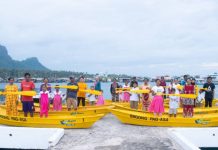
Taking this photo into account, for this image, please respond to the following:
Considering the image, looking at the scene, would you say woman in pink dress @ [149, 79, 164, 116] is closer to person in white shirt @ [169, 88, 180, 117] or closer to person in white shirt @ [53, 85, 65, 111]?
person in white shirt @ [169, 88, 180, 117]

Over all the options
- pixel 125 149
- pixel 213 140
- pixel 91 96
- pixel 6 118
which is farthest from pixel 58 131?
pixel 91 96

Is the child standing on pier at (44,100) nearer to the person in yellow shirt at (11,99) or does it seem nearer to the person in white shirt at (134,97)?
the person in yellow shirt at (11,99)

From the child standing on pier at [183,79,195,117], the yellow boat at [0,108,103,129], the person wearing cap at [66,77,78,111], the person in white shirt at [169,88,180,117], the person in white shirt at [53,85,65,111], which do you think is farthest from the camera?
the person in white shirt at [53,85,65,111]

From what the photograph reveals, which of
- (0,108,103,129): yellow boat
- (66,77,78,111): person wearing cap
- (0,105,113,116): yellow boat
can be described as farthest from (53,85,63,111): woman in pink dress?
(0,108,103,129): yellow boat

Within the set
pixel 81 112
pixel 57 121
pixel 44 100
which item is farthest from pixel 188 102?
pixel 44 100

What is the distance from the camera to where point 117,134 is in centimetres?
1187

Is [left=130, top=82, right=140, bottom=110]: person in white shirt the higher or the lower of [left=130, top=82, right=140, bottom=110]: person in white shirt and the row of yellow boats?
the higher

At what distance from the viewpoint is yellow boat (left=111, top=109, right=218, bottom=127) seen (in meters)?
13.7

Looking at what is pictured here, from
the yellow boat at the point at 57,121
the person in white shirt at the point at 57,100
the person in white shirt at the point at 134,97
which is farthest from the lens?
the person in white shirt at the point at 57,100

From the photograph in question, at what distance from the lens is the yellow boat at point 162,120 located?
1368cm

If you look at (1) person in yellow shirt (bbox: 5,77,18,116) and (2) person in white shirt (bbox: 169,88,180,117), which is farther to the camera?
(2) person in white shirt (bbox: 169,88,180,117)

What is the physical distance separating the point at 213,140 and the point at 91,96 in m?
8.16

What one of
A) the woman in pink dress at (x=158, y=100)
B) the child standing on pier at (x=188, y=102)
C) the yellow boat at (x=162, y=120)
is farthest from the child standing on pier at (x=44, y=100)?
the child standing on pier at (x=188, y=102)

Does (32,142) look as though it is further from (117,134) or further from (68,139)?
(117,134)
